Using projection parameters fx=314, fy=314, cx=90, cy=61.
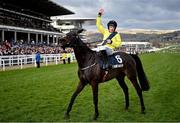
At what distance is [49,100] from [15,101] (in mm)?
911

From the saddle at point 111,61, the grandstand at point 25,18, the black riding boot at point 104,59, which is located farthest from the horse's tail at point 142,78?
the grandstand at point 25,18

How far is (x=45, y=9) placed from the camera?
54031mm

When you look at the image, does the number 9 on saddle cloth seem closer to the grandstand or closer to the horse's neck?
the horse's neck

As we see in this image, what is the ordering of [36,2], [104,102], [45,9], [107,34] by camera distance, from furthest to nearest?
[45,9]
[36,2]
[104,102]
[107,34]

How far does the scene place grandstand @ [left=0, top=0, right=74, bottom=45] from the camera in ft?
126

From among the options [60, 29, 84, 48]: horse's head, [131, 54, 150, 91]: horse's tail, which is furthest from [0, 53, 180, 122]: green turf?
[60, 29, 84, 48]: horse's head

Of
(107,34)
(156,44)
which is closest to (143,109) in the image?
(107,34)

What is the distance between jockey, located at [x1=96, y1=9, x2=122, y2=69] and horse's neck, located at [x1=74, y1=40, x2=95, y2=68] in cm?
28

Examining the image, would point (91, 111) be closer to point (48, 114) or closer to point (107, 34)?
point (48, 114)

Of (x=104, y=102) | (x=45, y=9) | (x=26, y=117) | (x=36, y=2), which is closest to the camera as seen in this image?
(x=26, y=117)

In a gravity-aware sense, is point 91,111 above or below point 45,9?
below

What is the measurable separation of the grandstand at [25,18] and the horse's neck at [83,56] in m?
27.2

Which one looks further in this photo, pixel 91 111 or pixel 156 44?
pixel 156 44

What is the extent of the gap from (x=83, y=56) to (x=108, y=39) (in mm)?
683
